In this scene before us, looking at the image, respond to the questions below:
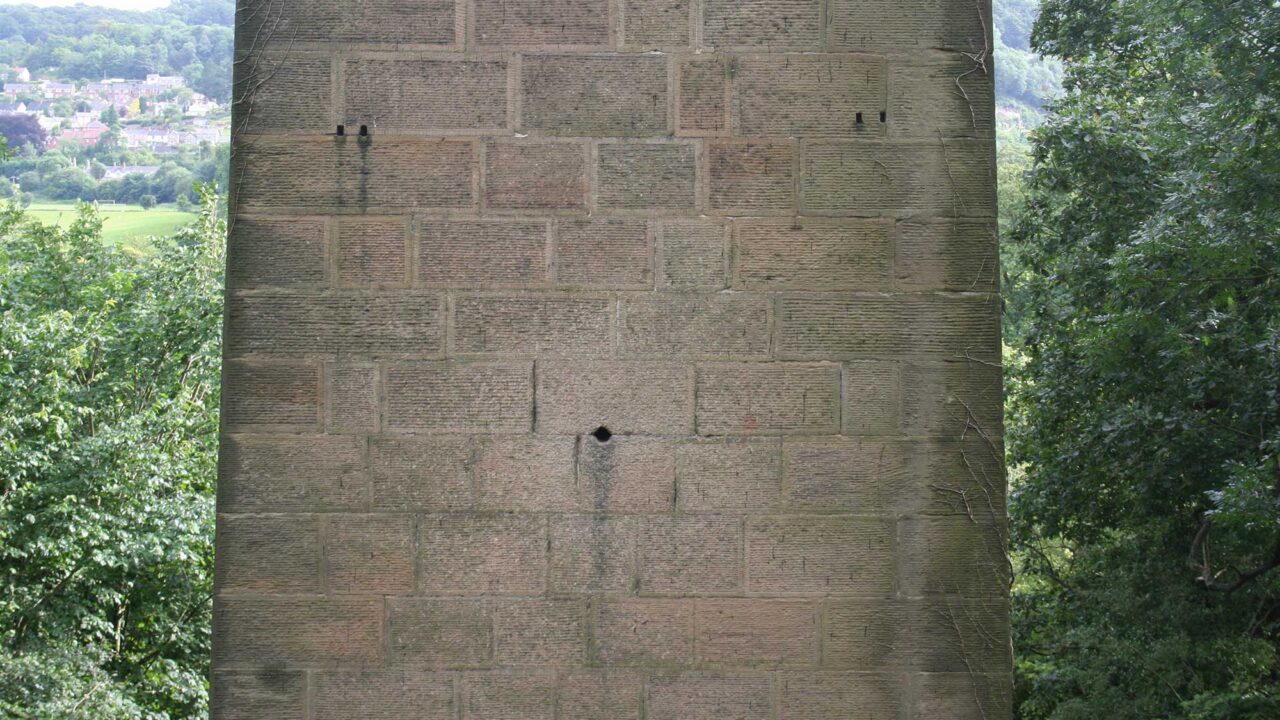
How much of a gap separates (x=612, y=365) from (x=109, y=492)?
48.3 feet

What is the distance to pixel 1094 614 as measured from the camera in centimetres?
1351

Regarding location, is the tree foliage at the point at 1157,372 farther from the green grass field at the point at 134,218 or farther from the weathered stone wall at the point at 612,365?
the green grass field at the point at 134,218

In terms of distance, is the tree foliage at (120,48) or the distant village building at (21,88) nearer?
the distant village building at (21,88)

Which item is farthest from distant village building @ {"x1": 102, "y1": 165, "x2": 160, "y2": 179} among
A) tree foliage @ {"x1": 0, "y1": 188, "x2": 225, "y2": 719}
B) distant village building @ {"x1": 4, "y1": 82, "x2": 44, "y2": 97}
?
tree foliage @ {"x1": 0, "y1": 188, "x2": 225, "y2": 719}

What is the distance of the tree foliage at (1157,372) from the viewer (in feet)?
31.9

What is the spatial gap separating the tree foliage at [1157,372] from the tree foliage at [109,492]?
11703mm

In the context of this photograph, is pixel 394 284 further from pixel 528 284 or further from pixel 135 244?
pixel 135 244

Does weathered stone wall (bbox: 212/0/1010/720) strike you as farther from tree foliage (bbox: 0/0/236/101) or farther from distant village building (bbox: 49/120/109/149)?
tree foliage (bbox: 0/0/236/101)

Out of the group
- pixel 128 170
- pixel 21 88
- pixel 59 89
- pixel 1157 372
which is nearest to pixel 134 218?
pixel 128 170

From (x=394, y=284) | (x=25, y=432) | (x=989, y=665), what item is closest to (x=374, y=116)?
(x=394, y=284)

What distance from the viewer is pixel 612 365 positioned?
166 inches

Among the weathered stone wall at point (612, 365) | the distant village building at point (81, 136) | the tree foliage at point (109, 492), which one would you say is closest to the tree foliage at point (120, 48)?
the distant village building at point (81, 136)

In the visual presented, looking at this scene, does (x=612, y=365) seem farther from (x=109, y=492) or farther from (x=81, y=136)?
(x=81, y=136)

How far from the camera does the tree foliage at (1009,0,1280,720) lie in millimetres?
9727
